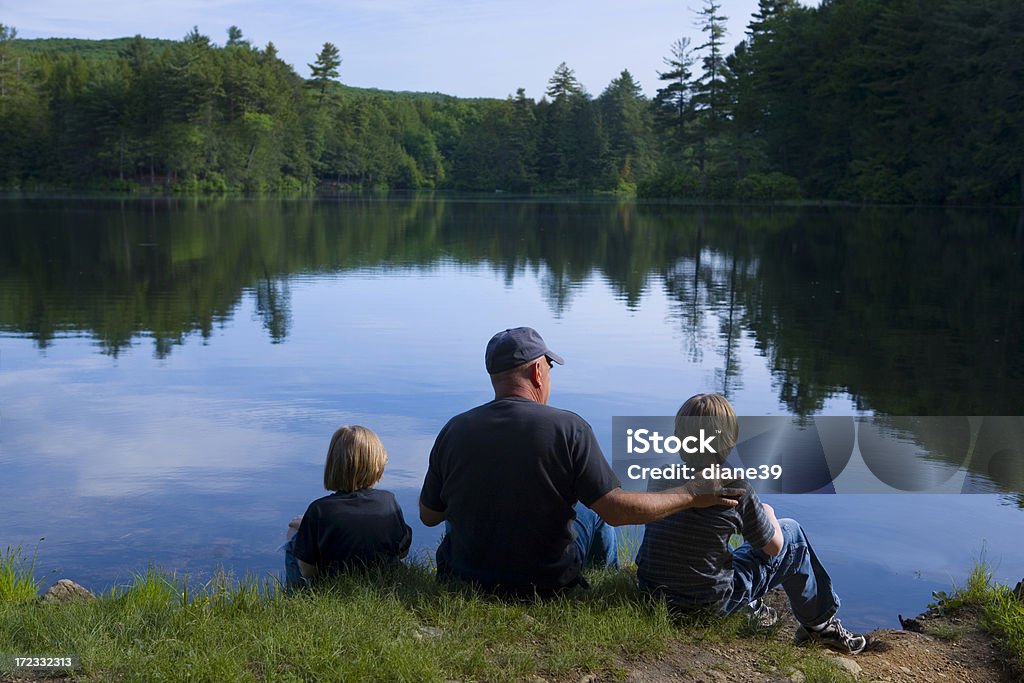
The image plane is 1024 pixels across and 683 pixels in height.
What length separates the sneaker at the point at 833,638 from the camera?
12.3 ft

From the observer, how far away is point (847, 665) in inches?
138

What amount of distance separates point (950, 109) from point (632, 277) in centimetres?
3614

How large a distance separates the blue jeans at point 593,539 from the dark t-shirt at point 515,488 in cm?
29

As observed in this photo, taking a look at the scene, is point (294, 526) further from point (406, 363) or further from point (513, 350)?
point (406, 363)

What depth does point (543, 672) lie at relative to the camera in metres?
3.23

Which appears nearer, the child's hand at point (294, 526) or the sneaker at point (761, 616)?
the sneaker at point (761, 616)

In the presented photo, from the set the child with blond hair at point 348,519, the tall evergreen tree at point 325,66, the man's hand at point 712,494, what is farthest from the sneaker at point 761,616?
the tall evergreen tree at point 325,66

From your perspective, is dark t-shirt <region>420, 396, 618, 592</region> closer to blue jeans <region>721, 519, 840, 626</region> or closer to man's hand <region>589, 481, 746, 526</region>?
man's hand <region>589, 481, 746, 526</region>

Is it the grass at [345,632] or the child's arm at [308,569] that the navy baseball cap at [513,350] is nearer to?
the grass at [345,632]

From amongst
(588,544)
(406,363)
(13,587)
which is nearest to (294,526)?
(13,587)

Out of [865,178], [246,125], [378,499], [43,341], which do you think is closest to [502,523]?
[378,499]

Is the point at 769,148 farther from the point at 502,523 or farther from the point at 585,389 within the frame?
the point at 502,523

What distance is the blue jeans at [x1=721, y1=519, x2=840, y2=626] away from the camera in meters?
3.78

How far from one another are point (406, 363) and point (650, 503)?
7.58m
